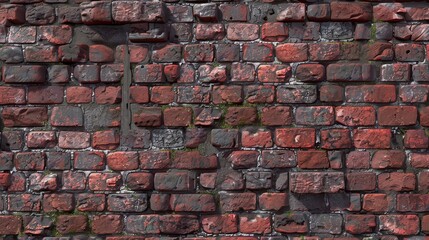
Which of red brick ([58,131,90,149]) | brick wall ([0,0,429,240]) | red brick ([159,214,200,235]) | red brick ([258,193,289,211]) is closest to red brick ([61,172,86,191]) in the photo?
brick wall ([0,0,429,240])

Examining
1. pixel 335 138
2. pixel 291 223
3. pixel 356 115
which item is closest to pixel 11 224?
pixel 291 223

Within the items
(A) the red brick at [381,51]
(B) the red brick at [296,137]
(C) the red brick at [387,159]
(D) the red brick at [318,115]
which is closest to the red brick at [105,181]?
(B) the red brick at [296,137]

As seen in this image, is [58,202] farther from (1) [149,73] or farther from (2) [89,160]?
(1) [149,73]

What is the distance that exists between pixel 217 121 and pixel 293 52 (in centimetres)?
41

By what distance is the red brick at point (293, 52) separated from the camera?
199cm

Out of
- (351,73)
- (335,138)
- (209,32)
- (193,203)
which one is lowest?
(193,203)

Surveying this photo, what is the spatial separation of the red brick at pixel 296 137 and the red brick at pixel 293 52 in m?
0.28

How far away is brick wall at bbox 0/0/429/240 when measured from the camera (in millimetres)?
1983

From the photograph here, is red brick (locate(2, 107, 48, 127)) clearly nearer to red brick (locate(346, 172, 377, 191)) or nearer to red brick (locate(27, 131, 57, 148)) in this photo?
red brick (locate(27, 131, 57, 148))

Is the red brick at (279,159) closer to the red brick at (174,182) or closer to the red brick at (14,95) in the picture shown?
the red brick at (174,182)

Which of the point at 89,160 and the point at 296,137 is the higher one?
the point at 296,137

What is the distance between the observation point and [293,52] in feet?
6.56

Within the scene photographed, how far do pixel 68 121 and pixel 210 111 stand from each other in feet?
1.88

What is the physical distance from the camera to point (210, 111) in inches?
78.7
